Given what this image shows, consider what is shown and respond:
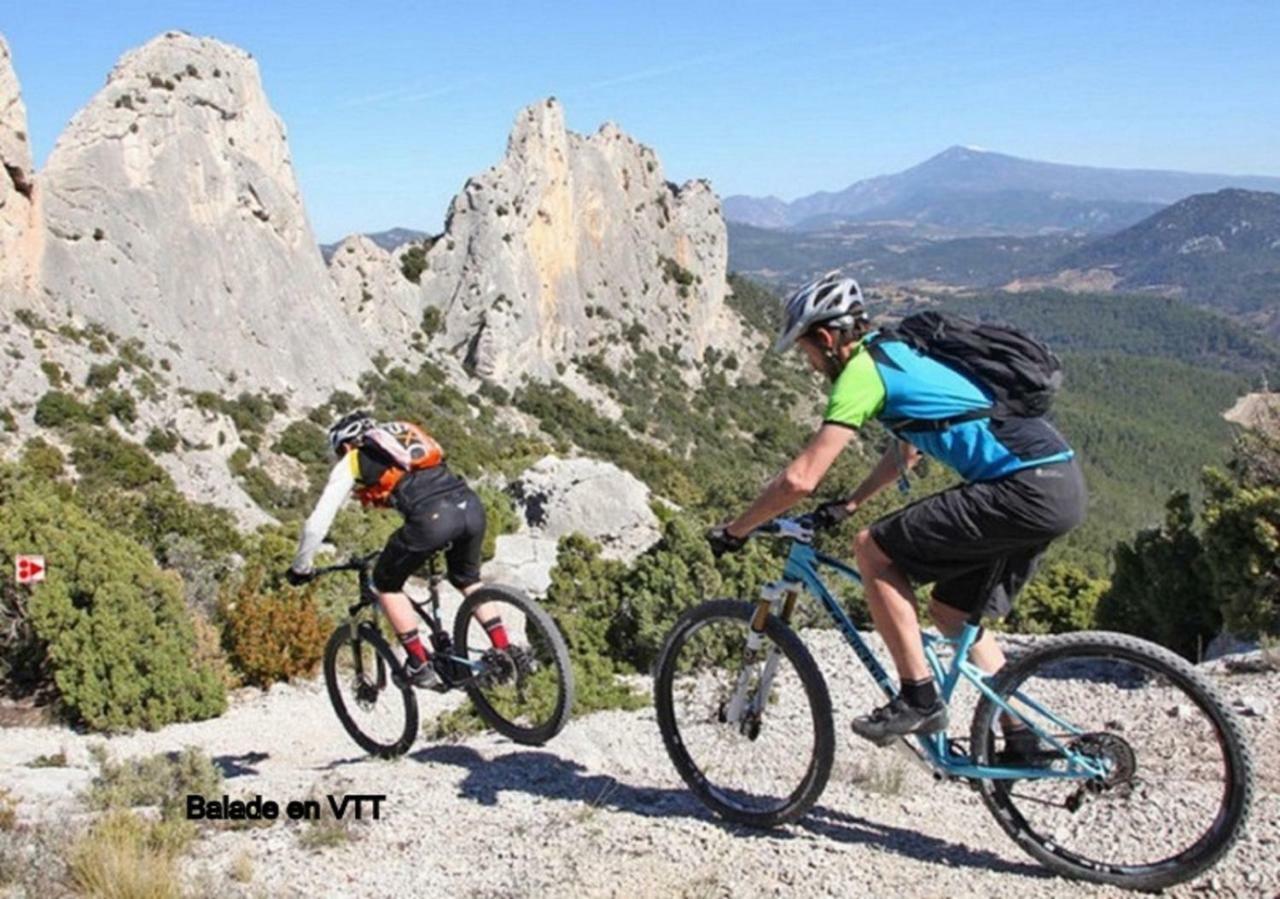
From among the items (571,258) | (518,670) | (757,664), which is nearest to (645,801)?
(757,664)

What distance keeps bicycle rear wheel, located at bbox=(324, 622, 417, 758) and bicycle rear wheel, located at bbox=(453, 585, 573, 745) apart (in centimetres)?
49

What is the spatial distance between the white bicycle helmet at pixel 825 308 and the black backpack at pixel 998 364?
0.16 metres

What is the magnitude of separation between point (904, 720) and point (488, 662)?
288 centimetres

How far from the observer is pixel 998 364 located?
4004mm

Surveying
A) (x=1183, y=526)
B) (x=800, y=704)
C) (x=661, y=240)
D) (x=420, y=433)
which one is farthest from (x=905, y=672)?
(x=661, y=240)

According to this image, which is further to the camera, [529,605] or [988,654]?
[529,605]

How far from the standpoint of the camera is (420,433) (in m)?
6.17

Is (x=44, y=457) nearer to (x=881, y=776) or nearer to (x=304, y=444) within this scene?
(x=304, y=444)

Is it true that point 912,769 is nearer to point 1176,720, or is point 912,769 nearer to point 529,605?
point 1176,720

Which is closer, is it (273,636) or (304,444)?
(273,636)

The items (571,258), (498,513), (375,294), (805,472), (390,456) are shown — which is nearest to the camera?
(805,472)

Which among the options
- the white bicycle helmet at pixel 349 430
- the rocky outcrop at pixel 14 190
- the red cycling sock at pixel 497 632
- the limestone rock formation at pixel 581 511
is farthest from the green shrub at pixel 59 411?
the red cycling sock at pixel 497 632

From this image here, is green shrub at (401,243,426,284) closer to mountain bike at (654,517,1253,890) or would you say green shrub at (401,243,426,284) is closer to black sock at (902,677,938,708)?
mountain bike at (654,517,1253,890)

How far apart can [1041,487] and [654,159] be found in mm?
80280
